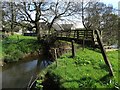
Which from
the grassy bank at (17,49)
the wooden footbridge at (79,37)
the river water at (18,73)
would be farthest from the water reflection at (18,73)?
the wooden footbridge at (79,37)

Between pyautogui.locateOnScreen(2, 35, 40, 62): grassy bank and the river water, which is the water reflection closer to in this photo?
the river water

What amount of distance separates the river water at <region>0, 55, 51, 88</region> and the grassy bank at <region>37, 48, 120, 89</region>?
109 inches

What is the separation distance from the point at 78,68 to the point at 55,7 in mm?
20665

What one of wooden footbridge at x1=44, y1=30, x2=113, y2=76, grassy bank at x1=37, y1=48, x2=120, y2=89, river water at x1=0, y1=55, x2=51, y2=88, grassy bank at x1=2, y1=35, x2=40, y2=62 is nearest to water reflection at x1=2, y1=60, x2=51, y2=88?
river water at x1=0, y1=55, x2=51, y2=88

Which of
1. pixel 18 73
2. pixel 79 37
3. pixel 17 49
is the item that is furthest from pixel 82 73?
pixel 17 49

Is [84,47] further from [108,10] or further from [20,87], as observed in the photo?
[108,10]

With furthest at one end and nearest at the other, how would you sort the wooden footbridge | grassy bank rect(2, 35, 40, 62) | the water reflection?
grassy bank rect(2, 35, 40, 62), the wooden footbridge, the water reflection

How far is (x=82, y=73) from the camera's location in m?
12.3

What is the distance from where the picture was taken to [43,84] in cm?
1236

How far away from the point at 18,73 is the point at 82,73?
808cm

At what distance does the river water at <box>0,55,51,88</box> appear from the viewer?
15201 mm

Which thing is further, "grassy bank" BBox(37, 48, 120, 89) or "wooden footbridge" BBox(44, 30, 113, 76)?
"wooden footbridge" BBox(44, 30, 113, 76)

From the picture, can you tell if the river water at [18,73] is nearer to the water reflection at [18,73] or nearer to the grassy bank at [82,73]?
the water reflection at [18,73]

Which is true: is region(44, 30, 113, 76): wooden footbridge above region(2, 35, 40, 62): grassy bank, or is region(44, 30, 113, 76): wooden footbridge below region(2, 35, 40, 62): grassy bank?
above
